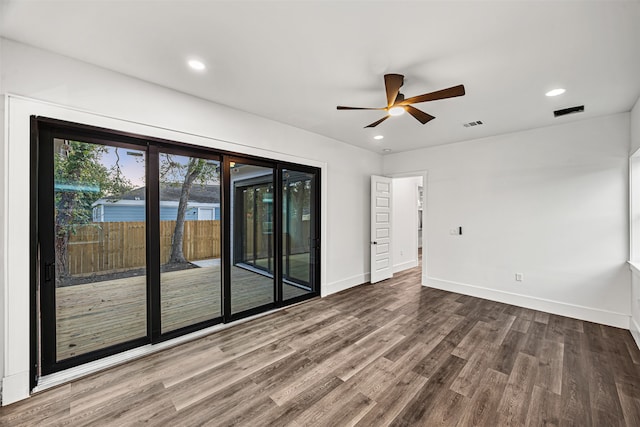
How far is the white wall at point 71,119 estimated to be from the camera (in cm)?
202

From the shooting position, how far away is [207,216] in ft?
10.6

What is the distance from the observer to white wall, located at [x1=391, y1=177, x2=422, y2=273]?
6439mm

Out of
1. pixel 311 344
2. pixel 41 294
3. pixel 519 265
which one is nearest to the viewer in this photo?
pixel 41 294

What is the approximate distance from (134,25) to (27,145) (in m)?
1.32

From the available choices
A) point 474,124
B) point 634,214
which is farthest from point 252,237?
Answer: point 634,214

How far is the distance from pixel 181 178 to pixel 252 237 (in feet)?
4.15

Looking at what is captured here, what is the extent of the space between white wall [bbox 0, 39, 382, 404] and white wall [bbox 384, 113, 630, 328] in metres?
3.03

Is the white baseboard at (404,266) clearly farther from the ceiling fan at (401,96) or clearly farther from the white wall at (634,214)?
the ceiling fan at (401,96)

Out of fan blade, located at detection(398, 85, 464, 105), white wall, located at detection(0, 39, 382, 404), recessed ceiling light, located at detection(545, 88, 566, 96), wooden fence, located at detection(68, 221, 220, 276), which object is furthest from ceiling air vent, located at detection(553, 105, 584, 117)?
wooden fence, located at detection(68, 221, 220, 276)

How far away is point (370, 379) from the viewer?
2332 millimetres

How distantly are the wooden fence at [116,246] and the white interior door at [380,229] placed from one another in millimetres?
3467

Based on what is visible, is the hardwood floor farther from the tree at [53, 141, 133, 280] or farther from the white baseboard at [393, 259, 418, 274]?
the white baseboard at [393, 259, 418, 274]

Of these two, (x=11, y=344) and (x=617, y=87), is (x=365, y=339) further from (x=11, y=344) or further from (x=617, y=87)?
(x=617, y=87)

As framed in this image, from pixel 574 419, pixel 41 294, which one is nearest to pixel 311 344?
pixel 574 419
